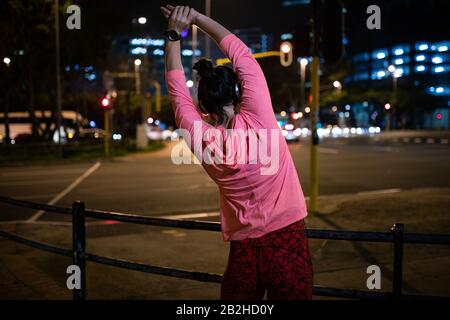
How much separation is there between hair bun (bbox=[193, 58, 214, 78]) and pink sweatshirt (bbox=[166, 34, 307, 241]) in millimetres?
105

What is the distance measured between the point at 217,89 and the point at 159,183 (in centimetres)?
1290

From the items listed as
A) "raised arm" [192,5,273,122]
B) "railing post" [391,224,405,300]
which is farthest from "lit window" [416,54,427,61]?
"raised arm" [192,5,273,122]

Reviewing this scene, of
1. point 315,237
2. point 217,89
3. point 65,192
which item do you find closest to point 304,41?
point 315,237

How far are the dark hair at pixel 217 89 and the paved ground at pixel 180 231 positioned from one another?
313 centimetres

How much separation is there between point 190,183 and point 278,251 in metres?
12.7

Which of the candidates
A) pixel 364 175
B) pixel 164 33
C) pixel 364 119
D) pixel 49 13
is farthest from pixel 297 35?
pixel 364 119

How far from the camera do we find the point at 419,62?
10350 centimetres

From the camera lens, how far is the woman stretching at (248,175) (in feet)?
7.72

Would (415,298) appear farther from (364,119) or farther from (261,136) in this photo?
(364,119)

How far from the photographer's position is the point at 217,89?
2363mm
